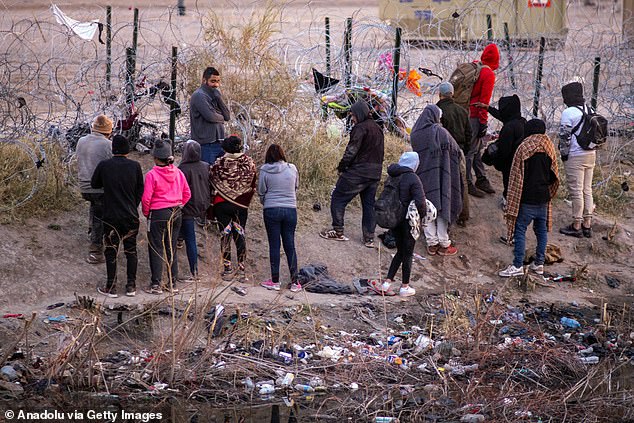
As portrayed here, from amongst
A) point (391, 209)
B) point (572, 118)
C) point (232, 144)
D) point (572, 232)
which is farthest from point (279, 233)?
point (572, 232)

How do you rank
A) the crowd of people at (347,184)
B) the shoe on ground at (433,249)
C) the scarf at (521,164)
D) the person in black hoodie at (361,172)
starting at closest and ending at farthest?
1. the crowd of people at (347,184)
2. the scarf at (521,164)
3. the person in black hoodie at (361,172)
4. the shoe on ground at (433,249)

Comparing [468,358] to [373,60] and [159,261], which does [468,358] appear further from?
[373,60]

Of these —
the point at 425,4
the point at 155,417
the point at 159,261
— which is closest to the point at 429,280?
the point at 159,261

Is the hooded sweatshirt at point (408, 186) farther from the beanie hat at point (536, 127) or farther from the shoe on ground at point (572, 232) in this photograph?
the shoe on ground at point (572, 232)

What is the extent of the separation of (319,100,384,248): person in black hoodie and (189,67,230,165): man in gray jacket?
4.20 feet

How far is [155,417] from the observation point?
6742 mm

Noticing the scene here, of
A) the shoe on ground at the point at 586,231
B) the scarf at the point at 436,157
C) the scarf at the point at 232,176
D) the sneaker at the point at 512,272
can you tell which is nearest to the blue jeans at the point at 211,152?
the scarf at the point at 232,176

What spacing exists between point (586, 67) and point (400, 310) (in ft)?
20.7

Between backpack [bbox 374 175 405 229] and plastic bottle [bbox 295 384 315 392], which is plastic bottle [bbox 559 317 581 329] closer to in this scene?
backpack [bbox 374 175 405 229]

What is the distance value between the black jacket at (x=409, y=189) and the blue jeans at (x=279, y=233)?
1.00 meters

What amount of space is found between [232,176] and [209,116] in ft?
3.29

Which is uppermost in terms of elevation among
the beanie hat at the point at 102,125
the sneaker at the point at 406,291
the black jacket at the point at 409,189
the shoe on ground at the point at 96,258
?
the beanie hat at the point at 102,125

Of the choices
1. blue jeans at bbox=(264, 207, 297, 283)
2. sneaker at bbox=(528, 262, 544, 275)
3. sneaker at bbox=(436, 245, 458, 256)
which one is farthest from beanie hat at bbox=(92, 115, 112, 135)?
sneaker at bbox=(528, 262, 544, 275)

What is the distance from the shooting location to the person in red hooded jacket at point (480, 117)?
34.8ft
